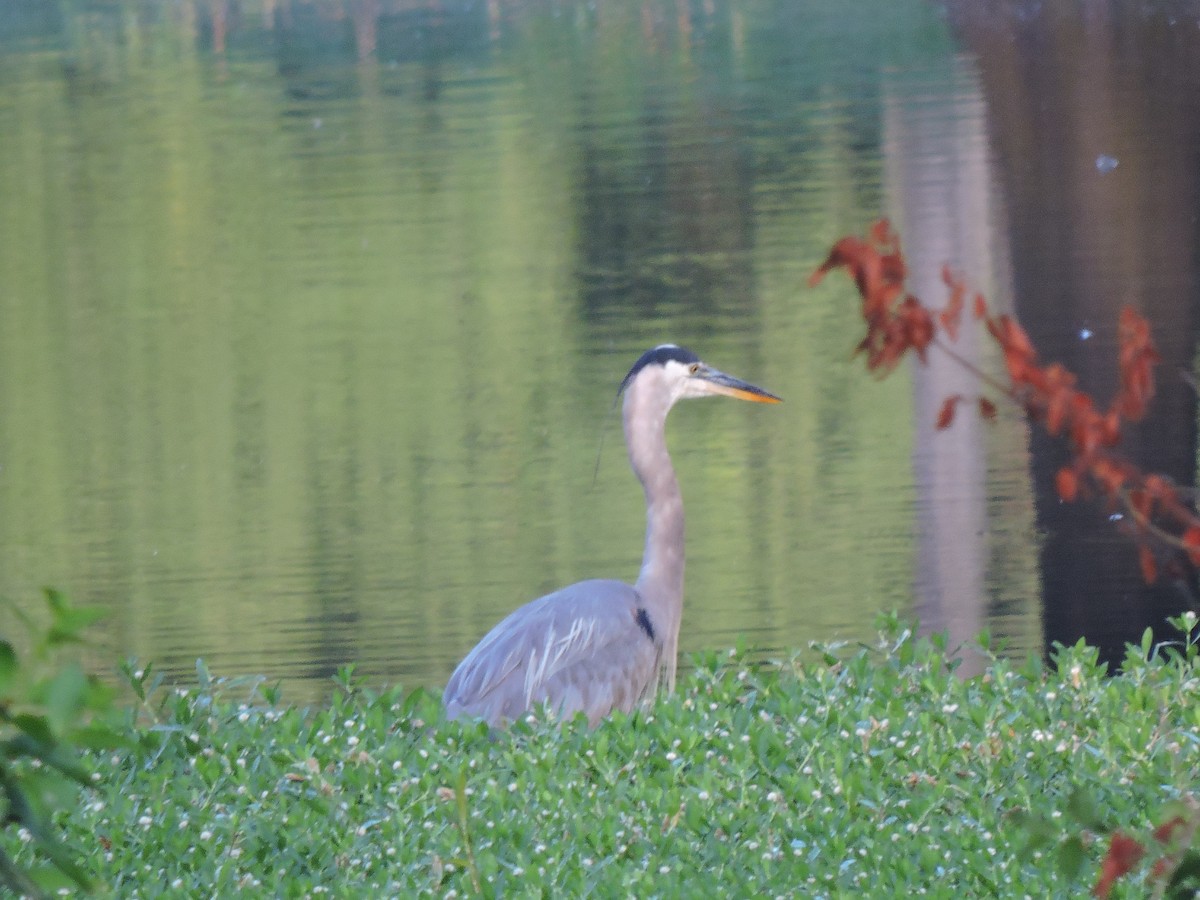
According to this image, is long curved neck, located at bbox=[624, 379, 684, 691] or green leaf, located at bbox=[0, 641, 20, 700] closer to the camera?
green leaf, located at bbox=[0, 641, 20, 700]

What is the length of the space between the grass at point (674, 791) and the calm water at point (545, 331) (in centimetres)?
67

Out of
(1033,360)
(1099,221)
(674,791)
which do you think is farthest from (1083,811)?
(1099,221)

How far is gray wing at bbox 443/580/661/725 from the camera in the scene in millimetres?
5305

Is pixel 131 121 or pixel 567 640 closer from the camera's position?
pixel 567 640

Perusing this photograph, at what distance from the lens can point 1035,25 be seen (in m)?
24.6

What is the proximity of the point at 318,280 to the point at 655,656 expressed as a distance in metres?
7.75

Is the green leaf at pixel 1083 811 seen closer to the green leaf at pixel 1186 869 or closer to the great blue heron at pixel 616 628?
the green leaf at pixel 1186 869

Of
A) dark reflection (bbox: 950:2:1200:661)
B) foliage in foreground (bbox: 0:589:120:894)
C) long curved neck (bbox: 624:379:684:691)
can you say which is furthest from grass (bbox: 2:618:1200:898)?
foliage in foreground (bbox: 0:589:120:894)

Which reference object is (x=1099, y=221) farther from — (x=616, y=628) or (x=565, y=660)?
(x=565, y=660)

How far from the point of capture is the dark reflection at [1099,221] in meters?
7.43

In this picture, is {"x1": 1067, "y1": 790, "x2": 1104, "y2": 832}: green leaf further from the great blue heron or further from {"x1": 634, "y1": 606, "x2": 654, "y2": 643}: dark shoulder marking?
{"x1": 634, "y1": 606, "x2": 654, "y2": 643}: dark shoulder marking

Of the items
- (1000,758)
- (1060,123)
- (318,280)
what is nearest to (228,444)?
(318,280)

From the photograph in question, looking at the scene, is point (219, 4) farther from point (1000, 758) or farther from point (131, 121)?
point (1000, 758)

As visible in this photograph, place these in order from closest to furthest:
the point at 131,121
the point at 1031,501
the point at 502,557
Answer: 1. the point at 502,557
2. the point at 1031,501
3. the point at 131,121
